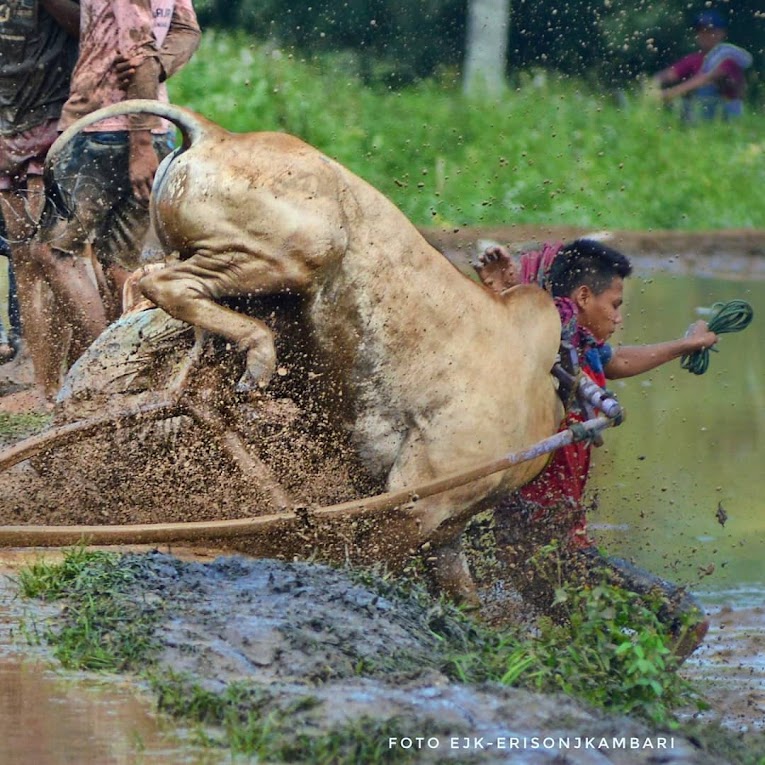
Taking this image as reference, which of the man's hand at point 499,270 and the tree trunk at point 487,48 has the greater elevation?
the man's hand at point 499,270

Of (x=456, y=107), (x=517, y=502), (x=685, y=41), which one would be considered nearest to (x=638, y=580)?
(x=517, y=502)

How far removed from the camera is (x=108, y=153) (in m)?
8.00

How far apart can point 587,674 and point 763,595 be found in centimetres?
297

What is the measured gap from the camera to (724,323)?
6602mm

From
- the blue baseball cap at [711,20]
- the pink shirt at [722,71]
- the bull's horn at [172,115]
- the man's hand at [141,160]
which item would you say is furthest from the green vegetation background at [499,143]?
the bull's horn at [172,115]

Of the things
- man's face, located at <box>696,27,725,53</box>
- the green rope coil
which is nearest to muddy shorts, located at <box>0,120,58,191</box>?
the green rope coil

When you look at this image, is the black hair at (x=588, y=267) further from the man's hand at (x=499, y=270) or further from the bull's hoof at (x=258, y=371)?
the bull's hoof at (x=258, y=371)

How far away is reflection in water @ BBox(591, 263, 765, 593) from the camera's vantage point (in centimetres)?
836

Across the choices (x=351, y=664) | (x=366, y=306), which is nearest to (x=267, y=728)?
(x=351, y=664)

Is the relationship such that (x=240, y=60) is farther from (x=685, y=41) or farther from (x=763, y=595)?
(x=763, y=595)

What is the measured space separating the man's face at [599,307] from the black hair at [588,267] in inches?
0.7

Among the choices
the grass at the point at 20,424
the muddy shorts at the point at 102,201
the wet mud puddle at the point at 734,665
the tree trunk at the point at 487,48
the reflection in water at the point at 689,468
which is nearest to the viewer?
the wet mud puddle at the point at 734,665

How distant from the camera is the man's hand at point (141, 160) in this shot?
7891 mm

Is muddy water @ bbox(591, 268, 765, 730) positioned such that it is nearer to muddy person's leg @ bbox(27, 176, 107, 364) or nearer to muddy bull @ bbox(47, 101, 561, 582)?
muddy bull @ bbox(47, 101, 561, 582)
